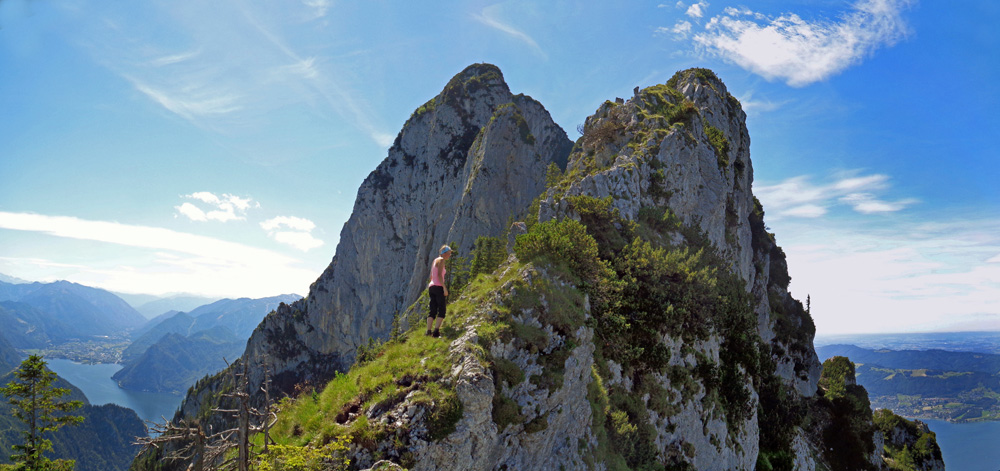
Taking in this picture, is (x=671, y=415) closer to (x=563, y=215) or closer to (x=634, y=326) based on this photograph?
(x=634, y=326)

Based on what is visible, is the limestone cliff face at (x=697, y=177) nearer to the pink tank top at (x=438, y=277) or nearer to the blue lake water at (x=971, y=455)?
the pink tank top at (x=438, y=277)

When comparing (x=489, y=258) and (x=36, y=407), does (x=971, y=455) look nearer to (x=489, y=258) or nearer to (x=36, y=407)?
(x=489, y=258)

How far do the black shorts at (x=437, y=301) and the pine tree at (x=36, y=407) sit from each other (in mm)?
24496

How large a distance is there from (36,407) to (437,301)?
27.0m

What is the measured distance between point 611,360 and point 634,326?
1.99m

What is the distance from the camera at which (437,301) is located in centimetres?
1306

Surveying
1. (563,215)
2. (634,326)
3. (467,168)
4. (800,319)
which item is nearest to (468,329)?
(634,326)

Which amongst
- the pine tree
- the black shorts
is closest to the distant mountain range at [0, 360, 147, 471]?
the pine tree

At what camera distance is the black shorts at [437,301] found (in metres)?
12.9

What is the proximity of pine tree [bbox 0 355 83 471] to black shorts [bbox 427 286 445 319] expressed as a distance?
2450cm

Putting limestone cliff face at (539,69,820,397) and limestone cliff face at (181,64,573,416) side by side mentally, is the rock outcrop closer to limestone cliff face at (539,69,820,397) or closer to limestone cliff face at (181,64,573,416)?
limestone cliff face at (539,69,820,397)

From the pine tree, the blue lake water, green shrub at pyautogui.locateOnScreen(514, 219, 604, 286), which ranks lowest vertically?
the blue lake water

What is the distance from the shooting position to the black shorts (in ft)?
42.2

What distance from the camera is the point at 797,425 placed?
31.9 meters
